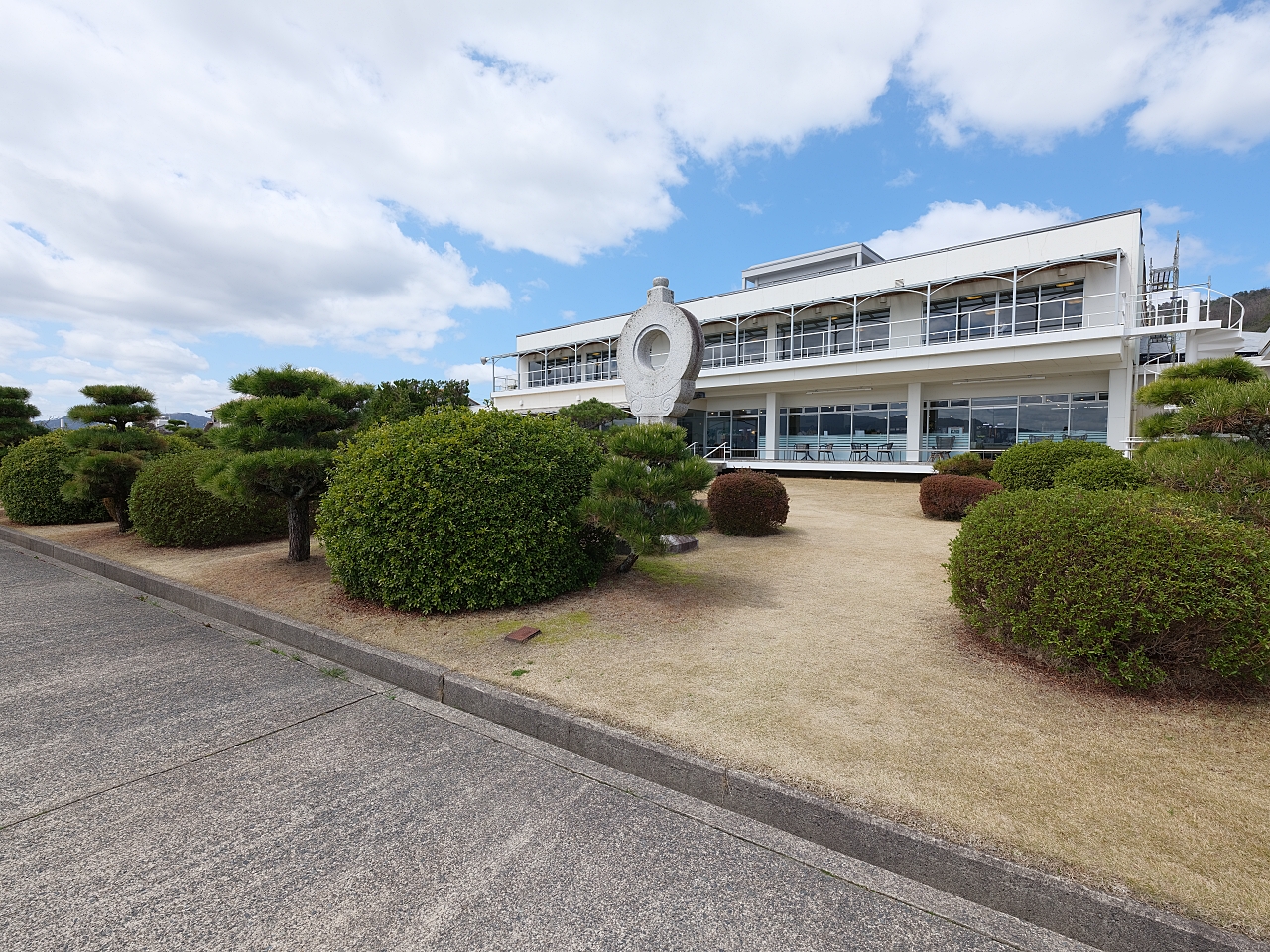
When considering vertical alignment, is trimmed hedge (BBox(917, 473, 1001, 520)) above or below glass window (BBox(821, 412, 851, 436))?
below

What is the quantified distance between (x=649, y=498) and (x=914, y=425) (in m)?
19.9

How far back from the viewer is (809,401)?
85.0ft

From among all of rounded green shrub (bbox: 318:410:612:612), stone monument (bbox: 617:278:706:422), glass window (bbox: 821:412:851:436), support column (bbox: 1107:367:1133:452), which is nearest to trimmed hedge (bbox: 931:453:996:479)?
support column (bbox: 1107:367:1133:452)

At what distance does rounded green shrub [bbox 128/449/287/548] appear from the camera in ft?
28.8

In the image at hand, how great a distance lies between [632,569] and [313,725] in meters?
3.89

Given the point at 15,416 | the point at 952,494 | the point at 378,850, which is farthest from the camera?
the point at 15,416

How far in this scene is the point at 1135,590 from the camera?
3.45 m

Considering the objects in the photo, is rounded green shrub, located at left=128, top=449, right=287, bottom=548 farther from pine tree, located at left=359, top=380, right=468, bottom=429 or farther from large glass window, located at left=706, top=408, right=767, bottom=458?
large glass window, located at left=706, top=408, right=767, bottom=458

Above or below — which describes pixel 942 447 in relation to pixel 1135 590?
above

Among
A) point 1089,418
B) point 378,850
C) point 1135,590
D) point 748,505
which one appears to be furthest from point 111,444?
point 1089,418

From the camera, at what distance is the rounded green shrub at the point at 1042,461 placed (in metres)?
11.5

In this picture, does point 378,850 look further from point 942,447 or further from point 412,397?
point 942,447

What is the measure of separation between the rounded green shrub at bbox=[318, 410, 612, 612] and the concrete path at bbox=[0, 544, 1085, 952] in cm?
147

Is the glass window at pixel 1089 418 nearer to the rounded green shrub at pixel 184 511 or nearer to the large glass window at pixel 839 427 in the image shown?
the large glass window at pixel 839 427
